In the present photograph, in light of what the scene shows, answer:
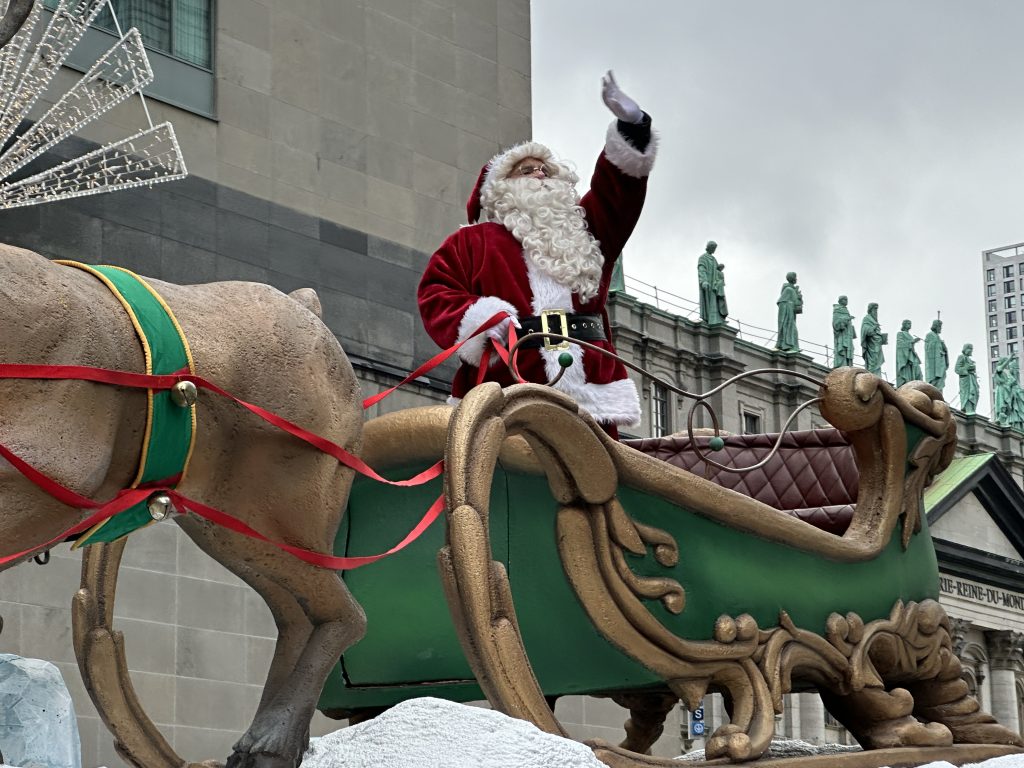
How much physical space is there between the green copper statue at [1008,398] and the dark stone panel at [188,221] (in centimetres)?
3426

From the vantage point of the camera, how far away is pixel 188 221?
12.9 m

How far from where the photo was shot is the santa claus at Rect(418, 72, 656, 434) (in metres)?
5.80

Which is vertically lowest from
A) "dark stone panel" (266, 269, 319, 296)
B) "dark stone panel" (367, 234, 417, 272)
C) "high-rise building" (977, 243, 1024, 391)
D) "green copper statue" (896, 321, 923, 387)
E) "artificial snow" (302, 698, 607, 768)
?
"artificial snow" (302, 698, 607, 768)

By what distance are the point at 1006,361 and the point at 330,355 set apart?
140 feet

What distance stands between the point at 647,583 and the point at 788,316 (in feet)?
108

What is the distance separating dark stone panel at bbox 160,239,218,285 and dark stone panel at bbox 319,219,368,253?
1157 mm

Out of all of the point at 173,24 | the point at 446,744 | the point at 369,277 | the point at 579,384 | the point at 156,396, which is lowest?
the point at 446,744

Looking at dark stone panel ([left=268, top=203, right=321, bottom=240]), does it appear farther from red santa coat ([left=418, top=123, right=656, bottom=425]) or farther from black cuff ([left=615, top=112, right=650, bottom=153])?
black cuff ([left=615, top=112, right=650, bottom=153])

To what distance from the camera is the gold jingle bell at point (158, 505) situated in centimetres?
425

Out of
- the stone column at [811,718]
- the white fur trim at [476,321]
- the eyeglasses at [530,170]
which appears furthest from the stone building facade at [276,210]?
the stone column at [811,718]

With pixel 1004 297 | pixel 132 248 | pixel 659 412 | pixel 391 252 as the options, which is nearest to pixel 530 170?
pixel 132 248

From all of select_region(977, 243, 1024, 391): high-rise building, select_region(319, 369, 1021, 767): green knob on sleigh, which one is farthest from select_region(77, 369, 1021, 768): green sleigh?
select_region(977, 243, 1024, 391): high-rise building

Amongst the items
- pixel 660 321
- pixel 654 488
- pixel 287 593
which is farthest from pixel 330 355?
pixel 660 321

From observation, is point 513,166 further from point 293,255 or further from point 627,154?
point 293,255
